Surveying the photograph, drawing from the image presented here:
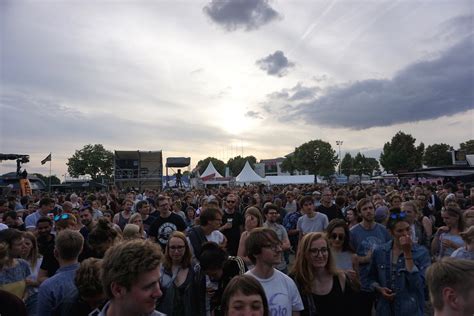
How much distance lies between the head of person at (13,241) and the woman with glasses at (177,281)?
166 centimetres

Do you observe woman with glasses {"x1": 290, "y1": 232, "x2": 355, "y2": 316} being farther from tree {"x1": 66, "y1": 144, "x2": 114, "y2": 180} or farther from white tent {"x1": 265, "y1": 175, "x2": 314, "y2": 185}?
tree {"x1": 66, "y1": 144, "x2": 114, "y2": 180}

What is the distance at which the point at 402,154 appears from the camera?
2254 inches

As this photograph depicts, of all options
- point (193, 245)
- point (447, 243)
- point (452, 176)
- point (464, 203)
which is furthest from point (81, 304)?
point (452, 176)

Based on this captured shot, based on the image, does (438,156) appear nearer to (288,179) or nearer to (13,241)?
(288,179)

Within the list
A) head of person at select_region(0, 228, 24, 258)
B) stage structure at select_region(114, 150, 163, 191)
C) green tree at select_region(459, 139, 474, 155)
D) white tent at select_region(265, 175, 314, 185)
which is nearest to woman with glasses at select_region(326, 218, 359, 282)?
head of person at select_region(0, 228, 24, 258)

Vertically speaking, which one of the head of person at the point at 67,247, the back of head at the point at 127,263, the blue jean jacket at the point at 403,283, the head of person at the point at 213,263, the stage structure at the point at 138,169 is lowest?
the blue jean jacket at the point at 403,283

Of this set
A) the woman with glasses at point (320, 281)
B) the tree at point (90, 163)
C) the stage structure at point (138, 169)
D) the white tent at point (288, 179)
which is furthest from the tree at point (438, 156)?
the woman with glasses at point (320, 281)

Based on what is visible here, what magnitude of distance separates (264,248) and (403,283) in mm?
1491

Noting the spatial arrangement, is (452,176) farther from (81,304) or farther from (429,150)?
(429,150)

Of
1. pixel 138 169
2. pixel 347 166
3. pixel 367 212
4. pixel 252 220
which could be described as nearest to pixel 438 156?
pixel 347 166

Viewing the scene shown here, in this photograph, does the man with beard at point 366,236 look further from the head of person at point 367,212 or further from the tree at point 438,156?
the tree at point 438,156

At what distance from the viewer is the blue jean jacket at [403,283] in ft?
10.3

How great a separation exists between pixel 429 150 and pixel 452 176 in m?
57.6

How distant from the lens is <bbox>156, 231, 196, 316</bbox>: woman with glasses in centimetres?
309
